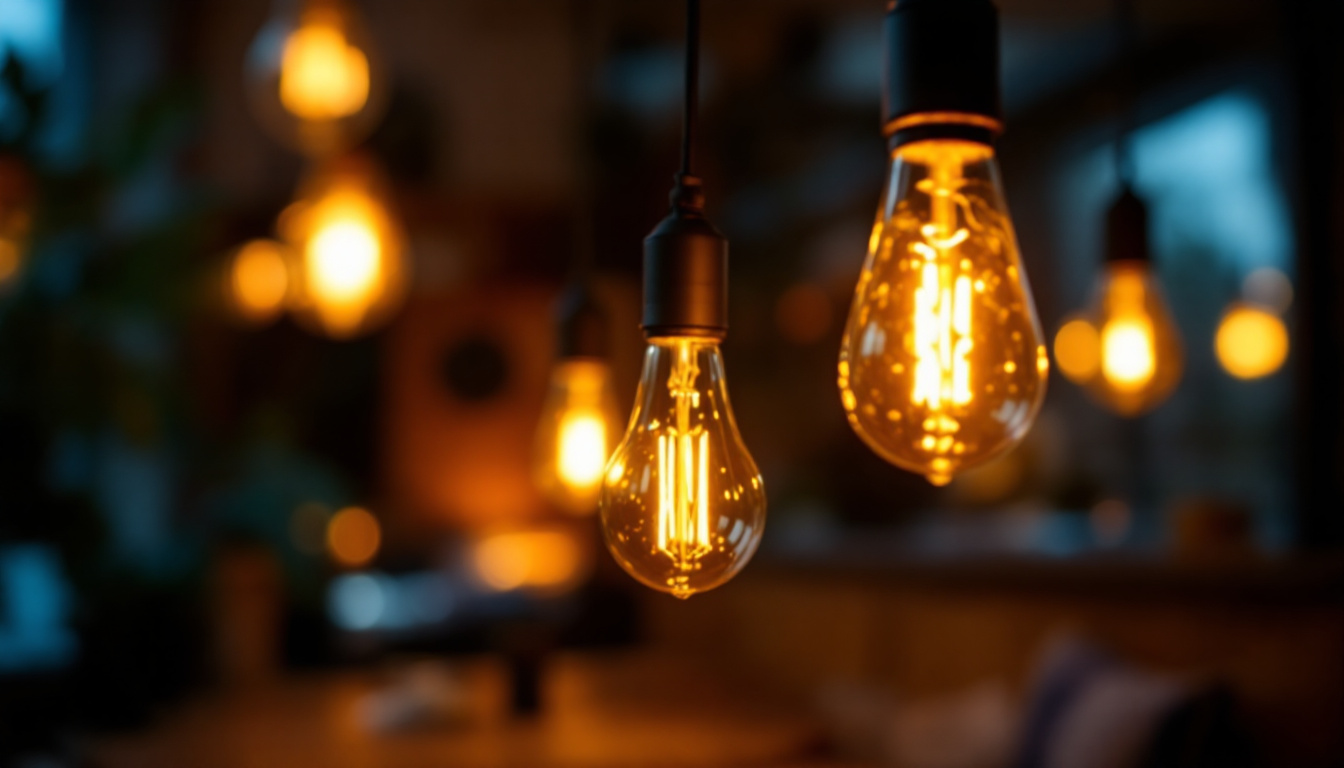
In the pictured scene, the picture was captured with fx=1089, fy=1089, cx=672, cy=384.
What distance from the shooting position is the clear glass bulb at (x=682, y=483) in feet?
2.61

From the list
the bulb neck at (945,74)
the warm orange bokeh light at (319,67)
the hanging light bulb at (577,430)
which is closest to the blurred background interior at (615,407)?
the warm orange bokeh light at (319,67)

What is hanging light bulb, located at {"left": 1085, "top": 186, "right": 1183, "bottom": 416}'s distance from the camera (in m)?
1.83

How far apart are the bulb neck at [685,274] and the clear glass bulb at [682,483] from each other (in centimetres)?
2

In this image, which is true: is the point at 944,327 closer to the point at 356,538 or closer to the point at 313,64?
the point at 313,64

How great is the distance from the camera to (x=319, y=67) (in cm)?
252

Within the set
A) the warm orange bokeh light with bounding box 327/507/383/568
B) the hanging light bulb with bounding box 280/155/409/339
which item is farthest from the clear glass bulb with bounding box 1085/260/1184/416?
the warm orange bokeh light with bounding box 327/507/383/568

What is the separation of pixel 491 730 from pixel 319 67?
1.56m

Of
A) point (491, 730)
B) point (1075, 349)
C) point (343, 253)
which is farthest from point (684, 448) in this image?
point (1075, 349)

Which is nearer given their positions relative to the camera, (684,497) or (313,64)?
(684,497)

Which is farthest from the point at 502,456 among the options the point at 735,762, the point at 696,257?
the point at 696,257

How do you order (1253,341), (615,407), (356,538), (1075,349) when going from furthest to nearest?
(356,538) → (1253,341) → (1075,349) → (615,407)

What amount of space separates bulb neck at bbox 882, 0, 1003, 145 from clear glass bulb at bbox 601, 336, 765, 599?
22 cm

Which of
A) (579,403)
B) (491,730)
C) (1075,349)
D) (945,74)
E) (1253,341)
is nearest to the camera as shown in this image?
(945,74)

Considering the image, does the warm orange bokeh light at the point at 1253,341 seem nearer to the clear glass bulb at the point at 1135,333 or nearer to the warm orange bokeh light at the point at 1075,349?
the warm orange bokeh light at the point at 1075,349
